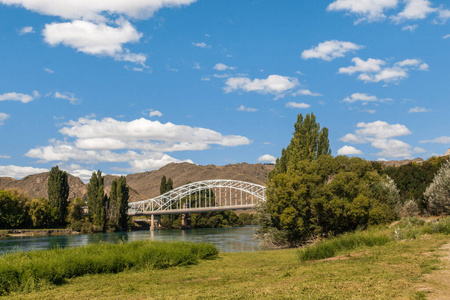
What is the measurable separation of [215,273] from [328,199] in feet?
50.7

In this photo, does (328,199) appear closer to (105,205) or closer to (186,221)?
(105,205)

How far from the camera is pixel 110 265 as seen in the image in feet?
48.6

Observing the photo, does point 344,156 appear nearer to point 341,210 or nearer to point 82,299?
point 341,210

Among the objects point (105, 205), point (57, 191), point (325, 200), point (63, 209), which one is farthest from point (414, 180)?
point (63, 209)

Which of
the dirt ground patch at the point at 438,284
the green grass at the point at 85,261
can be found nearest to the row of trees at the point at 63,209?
the green grass at the point at 85,261

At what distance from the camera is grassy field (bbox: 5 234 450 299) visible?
27.8ft

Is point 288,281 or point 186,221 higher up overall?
point 288,281

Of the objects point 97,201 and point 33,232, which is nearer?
point 33,232

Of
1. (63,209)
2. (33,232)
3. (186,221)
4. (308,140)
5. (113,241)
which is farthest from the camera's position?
(186,221)

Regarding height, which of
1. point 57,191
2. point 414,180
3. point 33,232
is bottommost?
point 33,232

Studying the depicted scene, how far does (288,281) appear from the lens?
10281 mm

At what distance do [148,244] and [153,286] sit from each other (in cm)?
621

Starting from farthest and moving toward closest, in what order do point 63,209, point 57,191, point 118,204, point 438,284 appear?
point 118,204 < point 63,209 < point 57,191 < point 438,284

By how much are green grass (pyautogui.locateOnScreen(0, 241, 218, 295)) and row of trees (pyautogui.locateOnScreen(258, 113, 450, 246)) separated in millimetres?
9956
